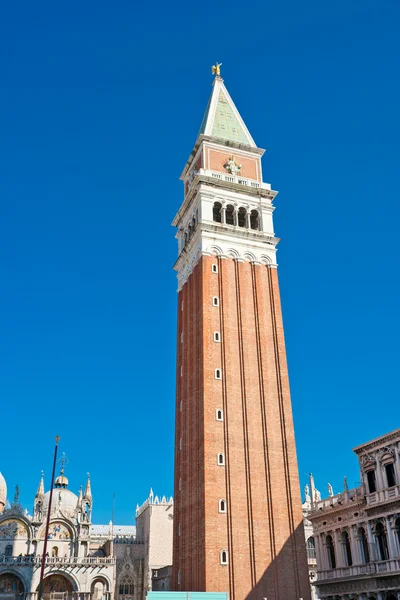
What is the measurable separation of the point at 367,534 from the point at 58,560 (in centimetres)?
3667

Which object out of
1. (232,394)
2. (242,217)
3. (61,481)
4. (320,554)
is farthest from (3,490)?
(242,217)

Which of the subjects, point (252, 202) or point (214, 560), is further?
point (252, 202)

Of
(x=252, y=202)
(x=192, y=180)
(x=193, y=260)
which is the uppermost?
(x=192, y=180)

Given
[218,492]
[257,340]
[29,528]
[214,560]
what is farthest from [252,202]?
[29,528]

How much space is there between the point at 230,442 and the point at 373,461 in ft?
35.6

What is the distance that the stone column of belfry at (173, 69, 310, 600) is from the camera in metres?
45.2

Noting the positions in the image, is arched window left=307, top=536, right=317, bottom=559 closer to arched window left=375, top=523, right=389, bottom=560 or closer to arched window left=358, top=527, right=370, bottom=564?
arched window left=358, top=527, right=370, bottom=564

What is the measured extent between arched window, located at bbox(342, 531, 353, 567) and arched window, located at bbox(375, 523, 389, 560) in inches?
165

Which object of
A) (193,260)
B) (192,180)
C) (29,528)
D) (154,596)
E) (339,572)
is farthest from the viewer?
(29,528)

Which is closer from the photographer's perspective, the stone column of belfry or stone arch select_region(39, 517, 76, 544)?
the stone column of belfry

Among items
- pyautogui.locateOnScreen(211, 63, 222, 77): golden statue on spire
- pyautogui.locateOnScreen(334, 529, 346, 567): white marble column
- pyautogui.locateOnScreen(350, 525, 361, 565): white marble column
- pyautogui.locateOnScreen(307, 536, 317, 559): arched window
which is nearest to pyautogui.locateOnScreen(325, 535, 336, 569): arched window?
pyautogui.locateOnScreen(334, 529, 346, 567): white marble column

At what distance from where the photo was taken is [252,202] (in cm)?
6156

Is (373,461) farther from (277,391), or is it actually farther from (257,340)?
(257,340)

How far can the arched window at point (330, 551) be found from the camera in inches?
1962
